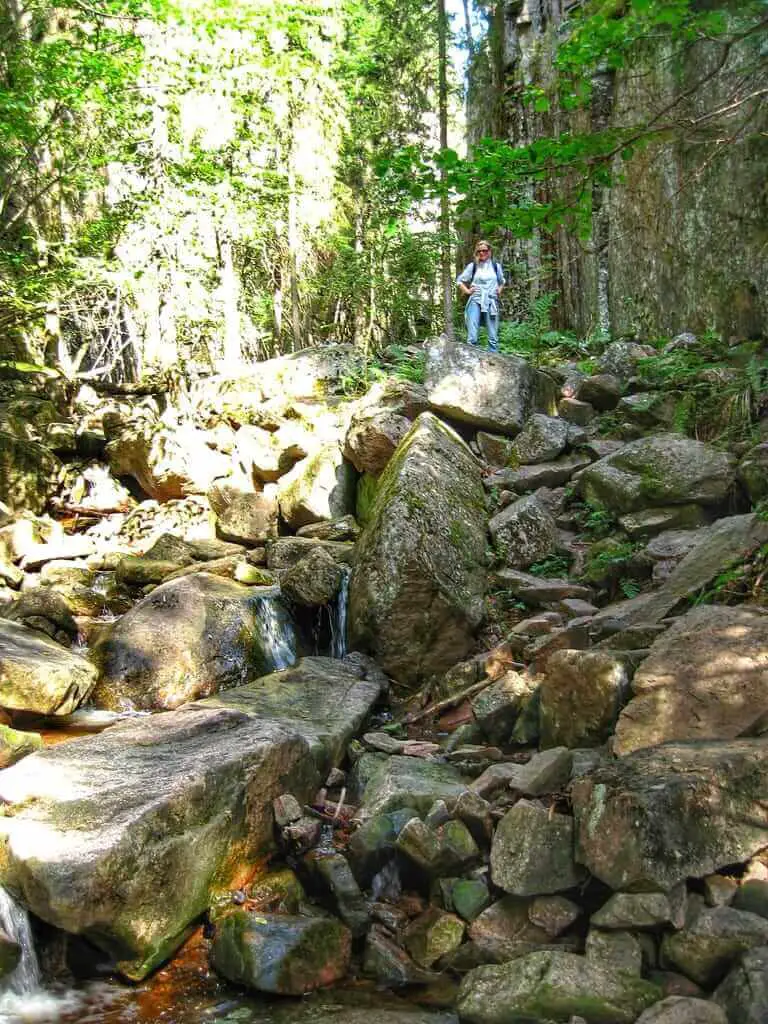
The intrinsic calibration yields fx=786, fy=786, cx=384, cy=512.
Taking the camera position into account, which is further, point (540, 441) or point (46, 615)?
point (540, 441)

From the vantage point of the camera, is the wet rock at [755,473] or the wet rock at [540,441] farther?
the wet rock at [540,441]

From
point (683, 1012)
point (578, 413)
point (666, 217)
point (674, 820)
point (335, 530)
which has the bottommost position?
point (683, 1012)

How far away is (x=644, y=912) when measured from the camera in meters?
3.52

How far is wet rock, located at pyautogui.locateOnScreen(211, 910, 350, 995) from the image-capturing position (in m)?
3.84

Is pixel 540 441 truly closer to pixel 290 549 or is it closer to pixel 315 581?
pixel 315 581

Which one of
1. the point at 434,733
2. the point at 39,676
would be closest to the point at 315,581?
the point at 434,733

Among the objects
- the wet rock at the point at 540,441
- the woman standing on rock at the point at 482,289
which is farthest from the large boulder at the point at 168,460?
the wet rock at the point at 540,441

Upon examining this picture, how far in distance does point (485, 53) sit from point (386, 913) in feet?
71.3

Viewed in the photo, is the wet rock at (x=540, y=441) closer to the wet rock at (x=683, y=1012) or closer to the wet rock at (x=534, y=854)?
the wet rock at (x=534, y=854)

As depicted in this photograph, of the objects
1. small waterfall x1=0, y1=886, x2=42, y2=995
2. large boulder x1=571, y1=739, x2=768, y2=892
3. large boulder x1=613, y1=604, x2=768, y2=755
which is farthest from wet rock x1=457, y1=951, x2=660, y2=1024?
small waterfall x1=0, y1=886, x2=42, y2=995

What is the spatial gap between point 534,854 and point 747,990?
114cm

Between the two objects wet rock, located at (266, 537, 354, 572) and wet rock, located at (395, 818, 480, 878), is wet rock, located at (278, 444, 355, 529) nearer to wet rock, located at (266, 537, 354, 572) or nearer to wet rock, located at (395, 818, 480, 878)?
wet rock, located at (266, 537, 354, 572)

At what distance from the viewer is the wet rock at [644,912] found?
3486 mm

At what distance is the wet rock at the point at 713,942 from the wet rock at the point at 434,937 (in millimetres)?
1081
